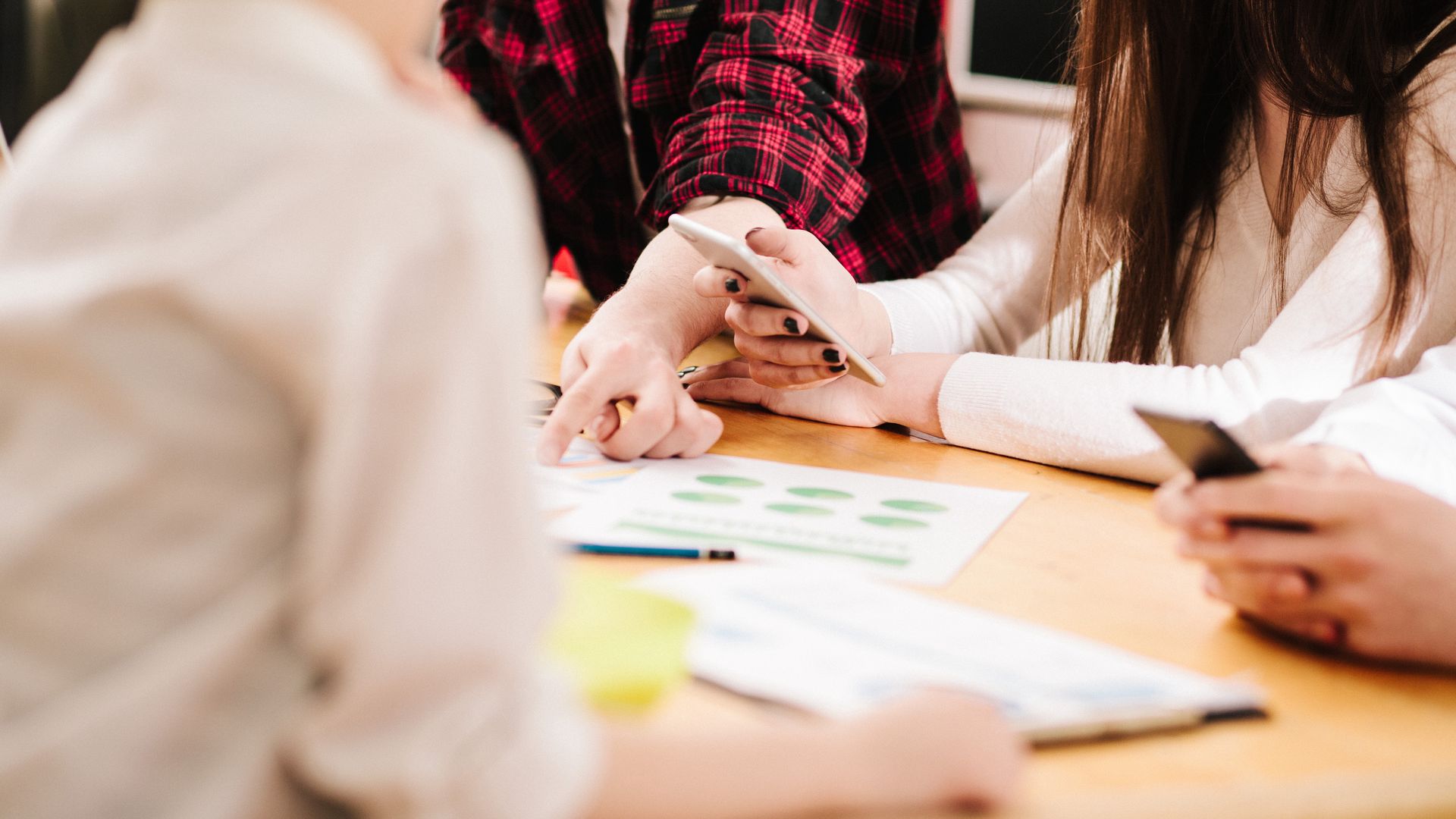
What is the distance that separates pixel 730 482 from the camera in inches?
30.6

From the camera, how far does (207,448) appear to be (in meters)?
0.33

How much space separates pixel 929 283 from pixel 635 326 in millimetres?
372

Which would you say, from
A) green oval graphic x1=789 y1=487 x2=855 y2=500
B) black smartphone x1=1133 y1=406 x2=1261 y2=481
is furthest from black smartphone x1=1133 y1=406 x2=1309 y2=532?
green oval graphic x1=789 y1=487 x2=855 y2=500

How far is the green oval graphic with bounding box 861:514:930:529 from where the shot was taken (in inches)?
27.3

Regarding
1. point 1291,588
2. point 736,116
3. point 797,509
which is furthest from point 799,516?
point 736,116

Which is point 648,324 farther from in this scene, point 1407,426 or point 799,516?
point 1407,426

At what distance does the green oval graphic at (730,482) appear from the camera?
0.76 meters

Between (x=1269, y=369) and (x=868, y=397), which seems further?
(x=868, y=397)

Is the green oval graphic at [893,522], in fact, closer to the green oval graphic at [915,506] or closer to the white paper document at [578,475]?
the green oval graphic at [915,506]

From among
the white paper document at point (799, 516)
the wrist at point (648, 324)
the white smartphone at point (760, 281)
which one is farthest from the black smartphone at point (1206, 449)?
the wrist at point (648, 324)

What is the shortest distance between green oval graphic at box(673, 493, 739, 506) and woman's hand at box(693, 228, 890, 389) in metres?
0.20

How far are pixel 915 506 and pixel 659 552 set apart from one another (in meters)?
0.19

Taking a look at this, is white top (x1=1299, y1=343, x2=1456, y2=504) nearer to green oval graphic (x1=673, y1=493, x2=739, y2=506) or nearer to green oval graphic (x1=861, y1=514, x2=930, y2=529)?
green oval graphic (x1=861, y1=514, x2=930, y2=529)

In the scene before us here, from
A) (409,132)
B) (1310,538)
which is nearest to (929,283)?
(1310,538)
